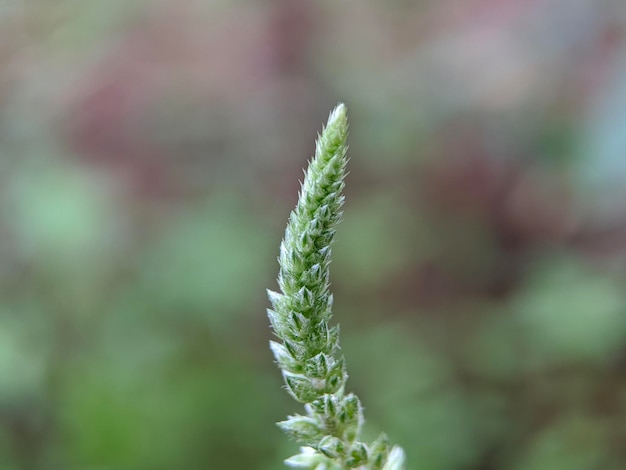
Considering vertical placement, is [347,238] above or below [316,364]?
above

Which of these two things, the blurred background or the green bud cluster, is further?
the blurred background

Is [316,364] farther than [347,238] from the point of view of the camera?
No

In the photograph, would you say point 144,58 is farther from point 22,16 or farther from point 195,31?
point 22,16

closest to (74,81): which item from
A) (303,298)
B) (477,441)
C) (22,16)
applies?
(22,16)

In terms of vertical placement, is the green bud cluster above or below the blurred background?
below
